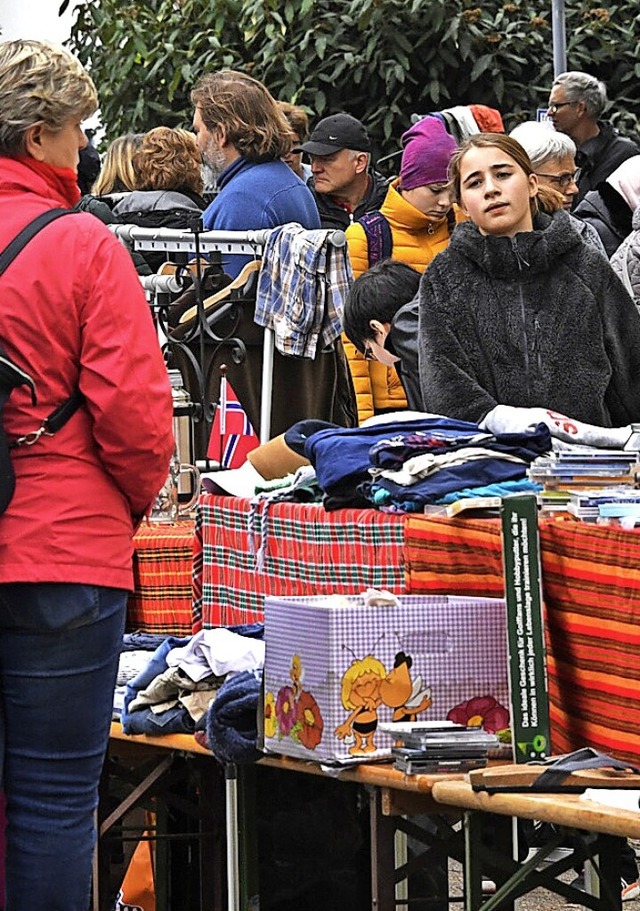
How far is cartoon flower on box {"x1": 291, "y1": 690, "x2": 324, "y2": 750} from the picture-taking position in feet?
10.8

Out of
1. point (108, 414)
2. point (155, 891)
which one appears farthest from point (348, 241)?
point (108, 414)

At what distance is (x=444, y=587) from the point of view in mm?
3604

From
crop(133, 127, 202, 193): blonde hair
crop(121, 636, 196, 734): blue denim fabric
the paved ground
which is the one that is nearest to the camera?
crop(121, 636, 196, 734): blue denim fabric

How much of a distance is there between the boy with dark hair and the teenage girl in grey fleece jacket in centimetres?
44

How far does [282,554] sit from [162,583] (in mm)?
753

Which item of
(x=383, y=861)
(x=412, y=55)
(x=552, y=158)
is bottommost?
(x=383, y=861)

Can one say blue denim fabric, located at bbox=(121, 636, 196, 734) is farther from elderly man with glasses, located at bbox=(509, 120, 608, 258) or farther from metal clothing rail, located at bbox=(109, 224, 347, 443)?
elderly man with glasses, located at bbox=(509, 120, 608, 258)

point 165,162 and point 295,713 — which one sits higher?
point 165,162

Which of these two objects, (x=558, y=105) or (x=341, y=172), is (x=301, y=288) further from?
(x=558, y=105)

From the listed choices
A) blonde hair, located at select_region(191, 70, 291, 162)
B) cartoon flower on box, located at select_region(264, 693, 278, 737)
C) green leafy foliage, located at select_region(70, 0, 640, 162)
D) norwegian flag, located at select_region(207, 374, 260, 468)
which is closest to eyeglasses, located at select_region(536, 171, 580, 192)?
blonde hair, located at select_region(191, 70, 291, 162)

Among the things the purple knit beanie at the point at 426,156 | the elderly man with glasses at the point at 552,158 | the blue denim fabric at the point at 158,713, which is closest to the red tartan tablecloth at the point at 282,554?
the blue denim fabric at the point at 158,713

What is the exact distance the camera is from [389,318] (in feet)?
15.7

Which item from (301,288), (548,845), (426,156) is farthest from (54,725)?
(426,156)

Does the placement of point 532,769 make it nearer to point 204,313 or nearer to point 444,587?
point 444,587
